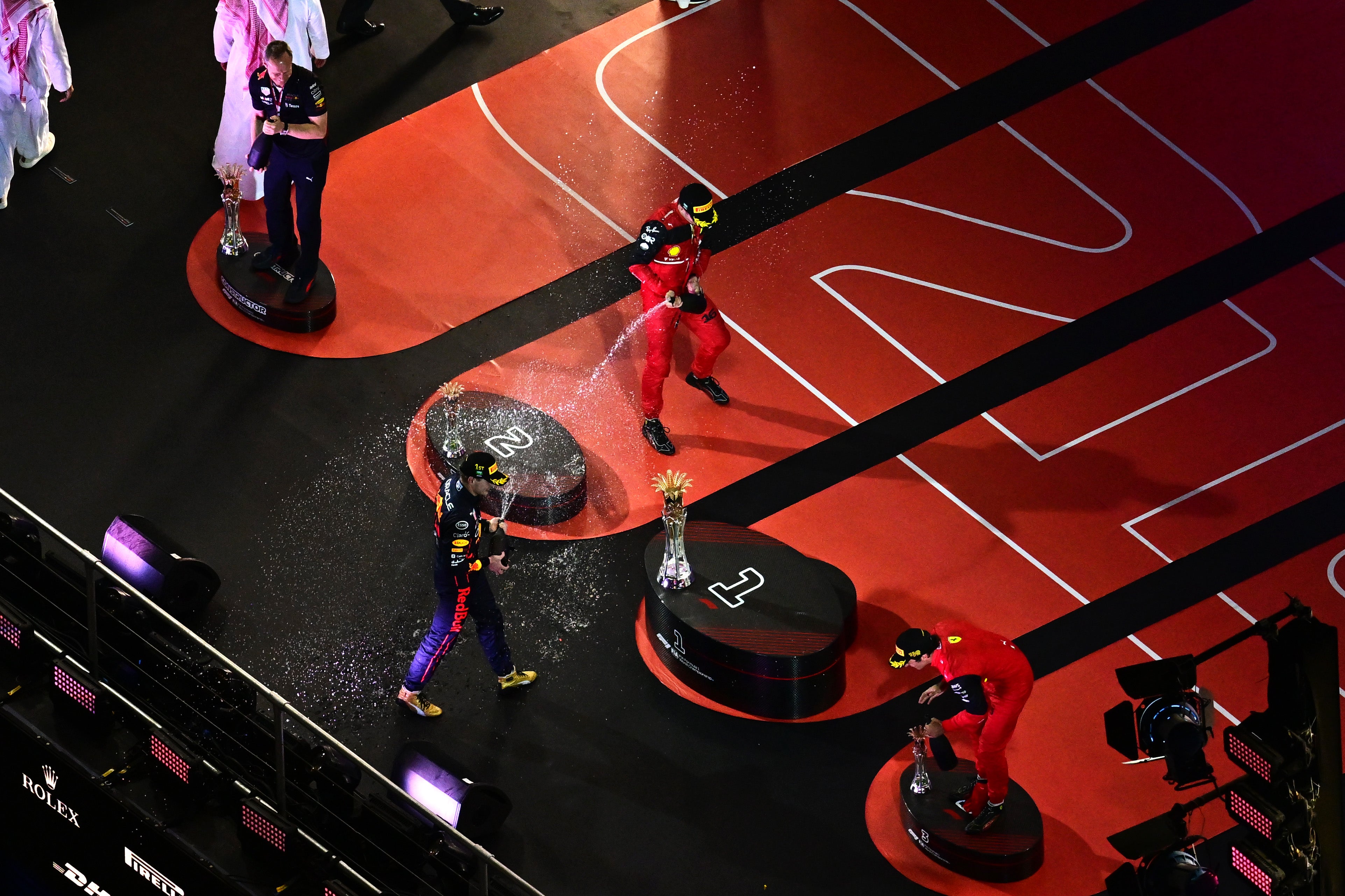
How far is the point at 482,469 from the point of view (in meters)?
9.37

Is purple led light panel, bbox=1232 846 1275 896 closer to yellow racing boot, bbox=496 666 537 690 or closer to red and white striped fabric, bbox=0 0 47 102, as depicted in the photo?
yellow racing boot, bbox=496 666 537 690

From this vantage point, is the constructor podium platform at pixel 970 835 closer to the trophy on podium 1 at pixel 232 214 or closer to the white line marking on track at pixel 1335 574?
the white line marking on track at pixel 1335 574

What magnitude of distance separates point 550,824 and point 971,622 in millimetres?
2865

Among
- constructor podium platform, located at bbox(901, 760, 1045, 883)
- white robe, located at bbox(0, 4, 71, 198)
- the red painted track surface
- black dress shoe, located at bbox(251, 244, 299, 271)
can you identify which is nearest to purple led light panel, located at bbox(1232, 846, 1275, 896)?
constructor podium platform, located at bbox(901, 760, 1045, 883)

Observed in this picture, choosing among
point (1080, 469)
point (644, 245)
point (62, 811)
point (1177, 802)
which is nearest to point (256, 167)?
point (644, 245)

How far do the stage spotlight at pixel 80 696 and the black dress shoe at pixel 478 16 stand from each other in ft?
26.4

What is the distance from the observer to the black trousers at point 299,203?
38.8ft

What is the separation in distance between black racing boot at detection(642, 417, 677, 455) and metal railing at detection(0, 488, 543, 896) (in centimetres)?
357

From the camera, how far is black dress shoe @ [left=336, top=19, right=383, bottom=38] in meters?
14.9

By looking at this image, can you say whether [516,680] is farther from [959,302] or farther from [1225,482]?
[1225,482]

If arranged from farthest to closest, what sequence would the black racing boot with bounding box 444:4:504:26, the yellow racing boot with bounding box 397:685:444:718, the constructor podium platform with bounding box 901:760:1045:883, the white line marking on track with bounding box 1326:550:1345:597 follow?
1. the black racing boot with bounding box 444:4:504:26
2. the white line marking on track with bounding box 1326:550:1345:597
3. the yellow racing boot with bounding box 397:685:444:718
4. the constructor podium platform with bounding box 901:760:1045:883

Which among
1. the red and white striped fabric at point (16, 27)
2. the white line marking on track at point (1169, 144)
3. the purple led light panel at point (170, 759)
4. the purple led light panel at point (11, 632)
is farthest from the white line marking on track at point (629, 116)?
the purple led light panel at point (170, 759)

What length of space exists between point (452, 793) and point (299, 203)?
15.0ft

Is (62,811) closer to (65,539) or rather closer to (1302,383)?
(65,539)
